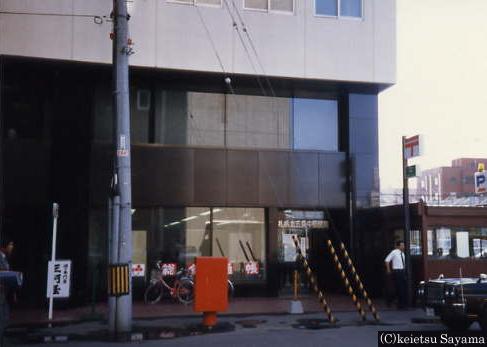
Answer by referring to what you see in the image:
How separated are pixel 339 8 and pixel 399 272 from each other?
8.77m

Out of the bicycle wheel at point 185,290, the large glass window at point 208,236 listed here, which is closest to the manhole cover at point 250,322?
the bicycle wheel at point 185,290

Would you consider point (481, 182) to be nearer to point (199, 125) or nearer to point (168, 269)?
point (199, 125)

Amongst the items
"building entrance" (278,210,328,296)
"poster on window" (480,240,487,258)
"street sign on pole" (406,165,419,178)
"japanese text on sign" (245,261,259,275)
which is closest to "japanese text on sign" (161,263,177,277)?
"japanese text on sign" (245,261,259,275)

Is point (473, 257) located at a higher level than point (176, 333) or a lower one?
higher

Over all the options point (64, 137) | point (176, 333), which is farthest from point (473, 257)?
point (64, 137)

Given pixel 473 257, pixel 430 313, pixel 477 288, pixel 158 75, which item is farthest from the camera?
pixel 158 75

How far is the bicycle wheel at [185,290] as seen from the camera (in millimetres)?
18141

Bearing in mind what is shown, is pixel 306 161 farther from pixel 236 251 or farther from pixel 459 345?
pixel 459 345

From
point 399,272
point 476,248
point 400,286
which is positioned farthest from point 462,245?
point 400,286

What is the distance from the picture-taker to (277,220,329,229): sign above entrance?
67.4ft

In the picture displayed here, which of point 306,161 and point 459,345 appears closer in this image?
point 459,345

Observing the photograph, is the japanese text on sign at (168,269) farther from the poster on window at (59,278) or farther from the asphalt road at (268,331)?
the asphalt road at (268,331)

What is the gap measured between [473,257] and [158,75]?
10.8 metres

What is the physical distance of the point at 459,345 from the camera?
410 inches
